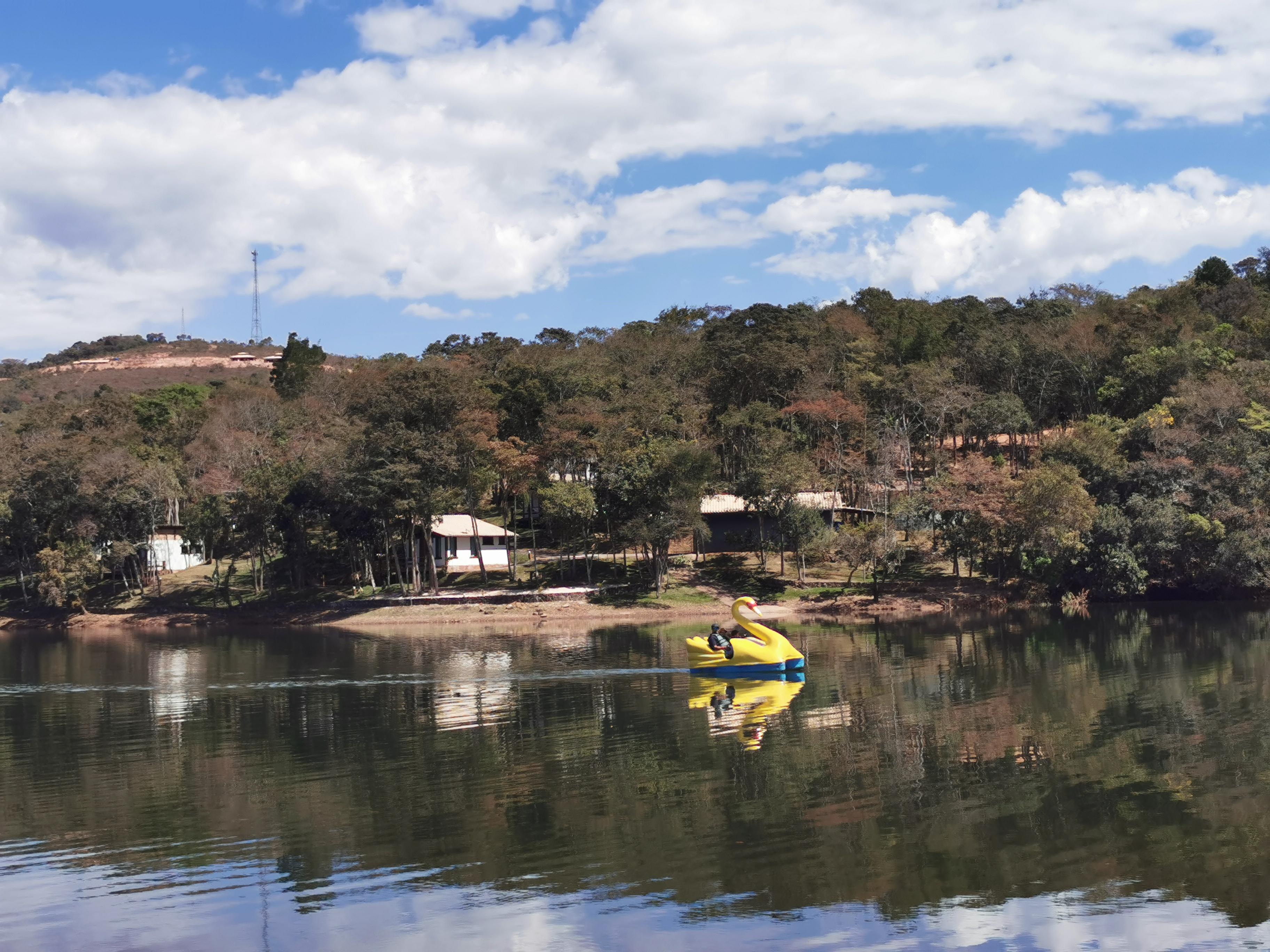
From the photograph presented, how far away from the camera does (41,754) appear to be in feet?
94.5

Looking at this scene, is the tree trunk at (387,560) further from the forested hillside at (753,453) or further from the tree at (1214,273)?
the tree at (1214,273)

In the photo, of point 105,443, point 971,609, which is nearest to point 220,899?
point 971,609

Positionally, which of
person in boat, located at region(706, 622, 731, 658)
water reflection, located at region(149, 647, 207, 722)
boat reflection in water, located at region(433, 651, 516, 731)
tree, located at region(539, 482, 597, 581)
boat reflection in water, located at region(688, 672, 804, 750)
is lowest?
boat reflection in water, located at region(688, 672, 804, 750)

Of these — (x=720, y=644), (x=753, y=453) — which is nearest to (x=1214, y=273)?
(x=753, y=453)

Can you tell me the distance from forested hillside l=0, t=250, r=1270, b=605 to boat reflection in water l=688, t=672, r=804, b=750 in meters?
25.1

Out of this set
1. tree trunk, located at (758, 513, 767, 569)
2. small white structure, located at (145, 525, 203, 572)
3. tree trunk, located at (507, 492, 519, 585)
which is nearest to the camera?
tree trunk, located at (758, 513, 767, 569)

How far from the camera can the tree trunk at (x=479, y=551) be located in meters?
70.8

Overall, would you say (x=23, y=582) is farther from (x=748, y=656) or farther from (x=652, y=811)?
(x=652, y=811)

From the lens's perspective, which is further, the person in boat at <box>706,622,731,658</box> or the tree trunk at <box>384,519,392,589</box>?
the tree trunk at <box>384,519,392,589</box>

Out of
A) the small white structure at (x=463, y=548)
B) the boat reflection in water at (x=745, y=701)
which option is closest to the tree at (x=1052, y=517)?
the boat reflection in water at (x=745, y=701)

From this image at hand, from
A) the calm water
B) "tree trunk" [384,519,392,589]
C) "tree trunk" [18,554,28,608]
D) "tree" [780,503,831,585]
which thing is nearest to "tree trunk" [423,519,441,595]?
"tree trunk" [384,519,392,589]

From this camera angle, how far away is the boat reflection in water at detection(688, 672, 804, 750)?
2925 centimetres

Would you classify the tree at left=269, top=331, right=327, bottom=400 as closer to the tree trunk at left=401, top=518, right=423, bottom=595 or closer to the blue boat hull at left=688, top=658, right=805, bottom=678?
the tree trunk at left=401, top=518, right=423, bottom=595

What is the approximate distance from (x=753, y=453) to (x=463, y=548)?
1917cm
